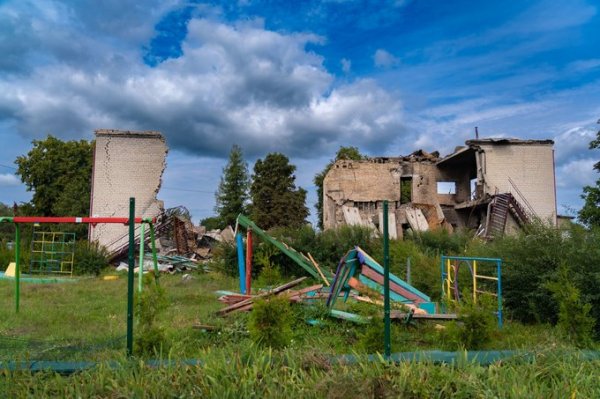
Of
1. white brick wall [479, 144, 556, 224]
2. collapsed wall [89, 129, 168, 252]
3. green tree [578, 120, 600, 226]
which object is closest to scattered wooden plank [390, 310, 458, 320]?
green tree [578, 120, 600, 226]

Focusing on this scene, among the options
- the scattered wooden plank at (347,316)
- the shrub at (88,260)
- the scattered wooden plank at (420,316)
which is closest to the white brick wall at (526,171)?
the scattered wooden plank at (420,316)

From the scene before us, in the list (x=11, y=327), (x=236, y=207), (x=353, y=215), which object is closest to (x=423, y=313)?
(x=11, y=327)

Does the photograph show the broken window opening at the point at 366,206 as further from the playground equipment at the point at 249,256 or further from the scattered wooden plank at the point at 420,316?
the scattered wooden plank at the point at 420,316

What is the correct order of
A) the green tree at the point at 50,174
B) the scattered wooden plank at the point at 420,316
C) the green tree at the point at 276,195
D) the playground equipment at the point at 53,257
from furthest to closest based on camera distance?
the green tree at the point at 276,195
the green tree at the point at 50,174
the playground equipment at the point at 53,257
the scattered wooden plank at the point at 420,316

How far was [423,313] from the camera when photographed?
6.89 m

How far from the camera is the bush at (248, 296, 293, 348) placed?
14.8 feet

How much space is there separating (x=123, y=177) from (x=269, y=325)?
2096 cm

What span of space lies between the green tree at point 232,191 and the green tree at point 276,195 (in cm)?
607

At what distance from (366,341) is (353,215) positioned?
69.0 ft

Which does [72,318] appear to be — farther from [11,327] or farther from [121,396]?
[121,396]

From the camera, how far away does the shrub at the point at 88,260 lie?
18.3m

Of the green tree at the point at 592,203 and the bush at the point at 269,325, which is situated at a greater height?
the green tree at the point at 592,203

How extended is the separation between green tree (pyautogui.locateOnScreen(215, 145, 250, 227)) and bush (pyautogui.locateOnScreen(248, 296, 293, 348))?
3871 cm

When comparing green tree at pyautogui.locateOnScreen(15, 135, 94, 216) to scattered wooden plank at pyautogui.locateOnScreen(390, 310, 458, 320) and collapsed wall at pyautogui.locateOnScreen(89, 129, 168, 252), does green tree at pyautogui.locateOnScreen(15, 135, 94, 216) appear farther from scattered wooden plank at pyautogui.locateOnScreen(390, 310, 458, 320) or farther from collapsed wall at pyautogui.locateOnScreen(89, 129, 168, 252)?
scattered wooden plank at pyautogui.locateOnScreen(390, 310, 458, 320)
